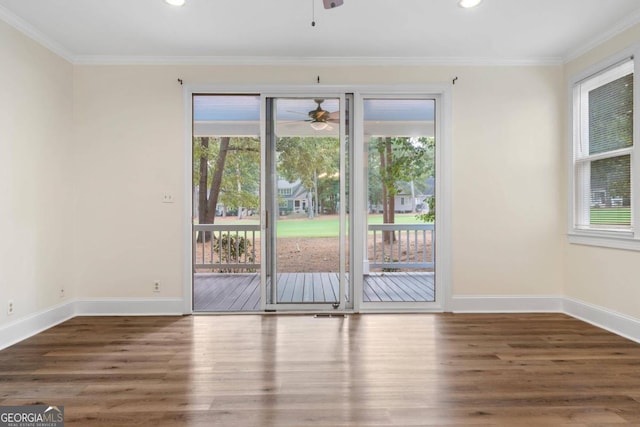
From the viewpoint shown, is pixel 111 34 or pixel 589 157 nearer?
pixel 111 34

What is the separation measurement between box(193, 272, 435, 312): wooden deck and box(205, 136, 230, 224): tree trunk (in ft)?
4.06

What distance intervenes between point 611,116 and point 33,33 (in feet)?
17.3

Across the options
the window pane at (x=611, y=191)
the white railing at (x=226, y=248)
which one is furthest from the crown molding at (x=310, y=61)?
the white railing at (x=226, y=248)

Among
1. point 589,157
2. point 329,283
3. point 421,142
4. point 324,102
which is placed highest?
point 324,102

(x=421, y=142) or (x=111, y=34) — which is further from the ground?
(x=111, y=34)

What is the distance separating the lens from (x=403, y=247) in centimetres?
527

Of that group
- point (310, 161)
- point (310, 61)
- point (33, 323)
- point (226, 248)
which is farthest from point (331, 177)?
point (33, 323)

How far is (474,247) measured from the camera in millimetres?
3744

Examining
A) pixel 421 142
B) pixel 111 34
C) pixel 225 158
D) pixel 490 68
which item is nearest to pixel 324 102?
pixel 421 142

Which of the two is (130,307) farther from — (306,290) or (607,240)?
(607,240)

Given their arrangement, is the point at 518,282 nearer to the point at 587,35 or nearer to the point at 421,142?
the point at 421,142

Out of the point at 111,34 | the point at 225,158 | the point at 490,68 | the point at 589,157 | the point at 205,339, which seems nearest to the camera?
the point at 205,339

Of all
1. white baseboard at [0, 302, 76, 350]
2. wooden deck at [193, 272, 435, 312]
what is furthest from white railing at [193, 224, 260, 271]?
white baseboard at [0, 302, 76, 350]

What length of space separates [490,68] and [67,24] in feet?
13.3
